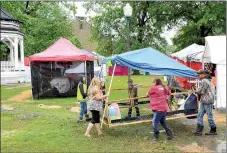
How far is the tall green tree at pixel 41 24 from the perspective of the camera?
28.3 metres

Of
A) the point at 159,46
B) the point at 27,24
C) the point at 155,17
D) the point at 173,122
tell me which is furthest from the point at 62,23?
the point at 173,122

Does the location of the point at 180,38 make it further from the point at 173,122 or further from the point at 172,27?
the point at 173,122

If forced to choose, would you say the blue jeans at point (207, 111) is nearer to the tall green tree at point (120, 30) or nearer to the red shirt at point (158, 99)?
the red shirt at point (158, 99)

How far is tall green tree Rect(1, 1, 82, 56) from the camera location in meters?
28.3

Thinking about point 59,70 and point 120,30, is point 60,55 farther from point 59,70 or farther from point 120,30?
point 120,30

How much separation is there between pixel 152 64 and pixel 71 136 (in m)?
2.82

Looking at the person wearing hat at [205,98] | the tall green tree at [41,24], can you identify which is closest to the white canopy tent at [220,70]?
the person wearing hat at [205,98]

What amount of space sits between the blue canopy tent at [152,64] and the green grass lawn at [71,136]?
157 centimetres

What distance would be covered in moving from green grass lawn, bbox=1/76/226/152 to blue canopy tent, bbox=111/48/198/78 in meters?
1.57

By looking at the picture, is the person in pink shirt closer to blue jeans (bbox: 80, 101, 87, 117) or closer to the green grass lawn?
the green grass lawn

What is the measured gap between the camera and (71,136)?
8.50 m

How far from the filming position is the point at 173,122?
10.8m

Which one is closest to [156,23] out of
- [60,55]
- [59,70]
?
[59,70]

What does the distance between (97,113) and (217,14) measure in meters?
20.4
